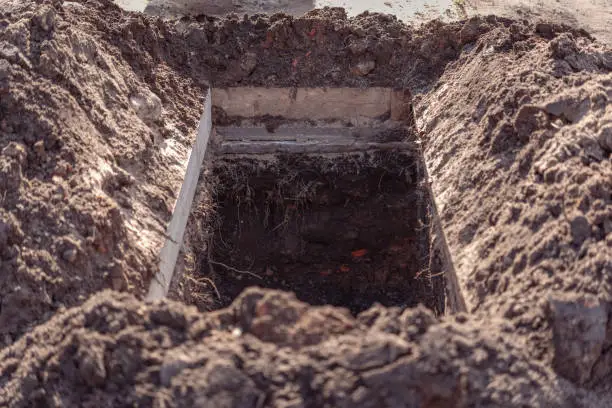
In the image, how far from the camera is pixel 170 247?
5.19 metres

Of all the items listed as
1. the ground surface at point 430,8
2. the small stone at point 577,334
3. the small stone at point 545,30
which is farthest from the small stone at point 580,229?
the ground surface at point 430,8

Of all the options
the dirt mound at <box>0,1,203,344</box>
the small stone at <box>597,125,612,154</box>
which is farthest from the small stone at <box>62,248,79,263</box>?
the small stone at <box>597,125,612,154</box>

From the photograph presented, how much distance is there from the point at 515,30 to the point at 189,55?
3090 millimetres

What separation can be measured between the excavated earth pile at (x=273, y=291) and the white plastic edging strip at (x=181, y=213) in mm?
93

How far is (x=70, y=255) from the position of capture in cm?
427

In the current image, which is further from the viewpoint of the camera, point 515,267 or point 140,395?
point 515,267

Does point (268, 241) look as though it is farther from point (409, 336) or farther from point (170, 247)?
point (409, 336)

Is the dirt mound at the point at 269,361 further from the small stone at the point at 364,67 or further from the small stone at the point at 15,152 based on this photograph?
the small stone at the point at 364,67

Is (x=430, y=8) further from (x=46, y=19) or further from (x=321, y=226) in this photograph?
(x=46, y=19)

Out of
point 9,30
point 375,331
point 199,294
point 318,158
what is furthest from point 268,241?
point 375,331

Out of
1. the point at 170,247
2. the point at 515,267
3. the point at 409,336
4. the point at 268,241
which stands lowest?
the point at 268,241

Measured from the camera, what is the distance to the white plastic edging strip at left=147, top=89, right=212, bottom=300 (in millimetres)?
4898

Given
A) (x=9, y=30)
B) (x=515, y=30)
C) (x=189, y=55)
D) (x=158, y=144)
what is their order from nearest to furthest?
(x=9, y=30) → (x=158, y=144) → (x=515, y=30) → (x=189, y=55)

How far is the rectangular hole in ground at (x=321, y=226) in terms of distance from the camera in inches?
263
